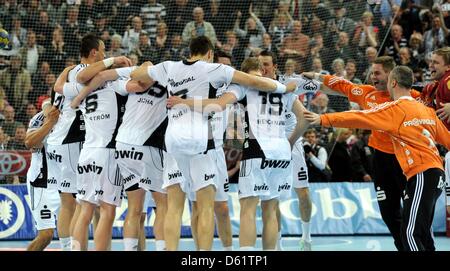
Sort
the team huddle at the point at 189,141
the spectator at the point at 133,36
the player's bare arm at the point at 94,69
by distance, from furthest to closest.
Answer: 1. the spectator at the point at 133,36
2. the player's bare arm at the point at 94,69
3. the team huddle at the point at 189,141

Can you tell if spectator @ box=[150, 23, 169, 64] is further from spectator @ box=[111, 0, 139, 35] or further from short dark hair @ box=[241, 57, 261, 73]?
short dark hair @ box=[241, 57, 261, 73]

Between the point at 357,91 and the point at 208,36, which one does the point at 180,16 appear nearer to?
the point at 208,36

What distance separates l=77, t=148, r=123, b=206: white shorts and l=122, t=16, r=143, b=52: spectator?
6816 mm

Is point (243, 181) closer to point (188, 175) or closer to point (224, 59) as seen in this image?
point (188, 175)

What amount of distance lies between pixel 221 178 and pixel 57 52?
7919 millimetres

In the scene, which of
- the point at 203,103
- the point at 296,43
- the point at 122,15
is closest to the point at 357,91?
the point at 203,103

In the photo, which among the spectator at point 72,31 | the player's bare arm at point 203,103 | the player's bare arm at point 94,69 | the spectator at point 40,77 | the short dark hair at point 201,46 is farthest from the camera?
the spectator at point 72,31

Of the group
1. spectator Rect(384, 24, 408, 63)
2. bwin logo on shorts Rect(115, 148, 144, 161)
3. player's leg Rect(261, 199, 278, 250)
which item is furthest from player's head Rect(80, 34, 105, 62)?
spectator Rect(384, 24, 408, 63)

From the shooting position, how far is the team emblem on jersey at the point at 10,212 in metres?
15.4

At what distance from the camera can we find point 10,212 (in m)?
15.5

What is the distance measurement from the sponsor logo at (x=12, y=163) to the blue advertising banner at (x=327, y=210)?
1.12 ft

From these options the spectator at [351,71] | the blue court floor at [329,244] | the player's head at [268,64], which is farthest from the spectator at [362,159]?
the player's head at [268,64]

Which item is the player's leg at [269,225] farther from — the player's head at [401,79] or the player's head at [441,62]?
the player's head at [441,62]

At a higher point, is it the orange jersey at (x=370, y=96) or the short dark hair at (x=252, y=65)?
the short dark hair at (x=252, y=65)
